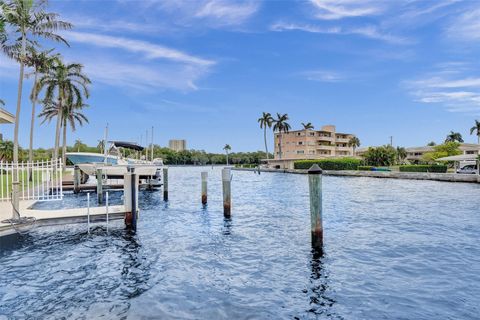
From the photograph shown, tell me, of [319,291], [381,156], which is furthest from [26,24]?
[381,156]

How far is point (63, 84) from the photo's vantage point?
157 ft

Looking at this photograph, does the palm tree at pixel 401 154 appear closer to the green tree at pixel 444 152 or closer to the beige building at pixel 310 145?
the beige building at pixel 310 145

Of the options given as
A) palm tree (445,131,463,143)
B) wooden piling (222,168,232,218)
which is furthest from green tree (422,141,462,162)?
wooden piling (222,168,232,218)

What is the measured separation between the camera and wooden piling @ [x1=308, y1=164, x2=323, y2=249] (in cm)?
1149

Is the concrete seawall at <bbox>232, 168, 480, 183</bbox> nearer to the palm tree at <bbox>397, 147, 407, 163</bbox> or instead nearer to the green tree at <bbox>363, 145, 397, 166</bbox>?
the green tree at <bbox>363, 145, 397, 166</bbox>

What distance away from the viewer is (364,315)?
7.34 meters

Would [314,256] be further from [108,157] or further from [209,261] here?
[108,157]

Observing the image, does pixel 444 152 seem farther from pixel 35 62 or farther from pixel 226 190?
pixel 35 62

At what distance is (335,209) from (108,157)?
74.6ft

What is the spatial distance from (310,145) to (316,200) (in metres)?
94.9

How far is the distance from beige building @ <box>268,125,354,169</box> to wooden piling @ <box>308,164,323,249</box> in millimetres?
89392

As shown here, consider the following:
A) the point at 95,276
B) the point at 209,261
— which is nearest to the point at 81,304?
the point at 95,276

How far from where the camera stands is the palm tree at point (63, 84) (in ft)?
153

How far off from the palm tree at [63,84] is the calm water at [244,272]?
3809 cm
